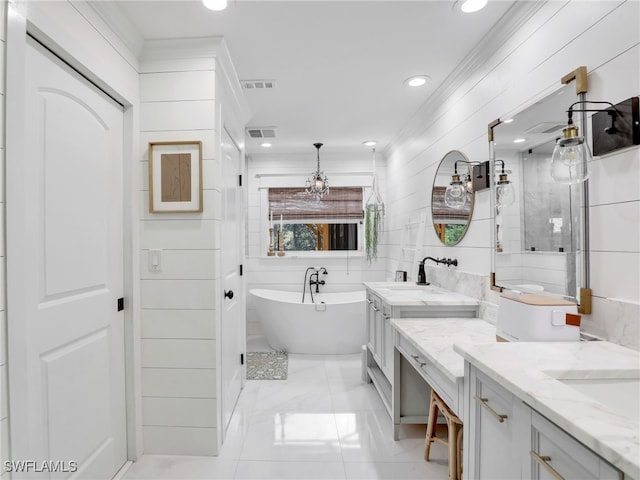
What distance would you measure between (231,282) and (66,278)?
1176mm

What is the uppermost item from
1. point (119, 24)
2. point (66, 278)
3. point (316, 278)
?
point (119, 24)

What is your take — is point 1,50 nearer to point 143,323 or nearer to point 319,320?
point 143,323

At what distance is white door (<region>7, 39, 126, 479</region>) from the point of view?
121 centimetres

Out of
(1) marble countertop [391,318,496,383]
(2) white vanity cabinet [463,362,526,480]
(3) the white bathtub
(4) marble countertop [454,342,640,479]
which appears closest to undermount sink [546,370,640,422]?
(4) marble countertop [454,342,640,479]

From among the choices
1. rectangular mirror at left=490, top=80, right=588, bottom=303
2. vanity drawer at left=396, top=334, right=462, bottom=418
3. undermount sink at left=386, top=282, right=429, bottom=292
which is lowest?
vanity drawer at left=396, top=334, right=462, bottom=418

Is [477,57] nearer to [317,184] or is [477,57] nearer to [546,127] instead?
[546,127]

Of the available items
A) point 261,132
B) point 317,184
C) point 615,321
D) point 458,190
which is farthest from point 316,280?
point 615,321

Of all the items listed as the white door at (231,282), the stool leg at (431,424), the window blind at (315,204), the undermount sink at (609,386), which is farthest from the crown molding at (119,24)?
the window blind at (315,204)

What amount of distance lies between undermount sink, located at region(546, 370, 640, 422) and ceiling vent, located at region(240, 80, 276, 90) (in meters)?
2.46

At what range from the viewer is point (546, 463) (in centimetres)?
81

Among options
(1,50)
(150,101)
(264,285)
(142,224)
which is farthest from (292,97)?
(264,285)

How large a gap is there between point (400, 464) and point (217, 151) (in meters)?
2.13

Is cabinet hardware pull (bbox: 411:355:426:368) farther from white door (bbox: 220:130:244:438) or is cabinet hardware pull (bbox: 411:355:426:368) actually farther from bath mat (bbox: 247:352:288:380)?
bath mat (bbox: 247:352:288:380)

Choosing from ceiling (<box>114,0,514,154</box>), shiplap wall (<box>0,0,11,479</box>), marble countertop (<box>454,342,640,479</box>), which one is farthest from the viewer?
ceiling (<box>114,0,514,154</box>)
